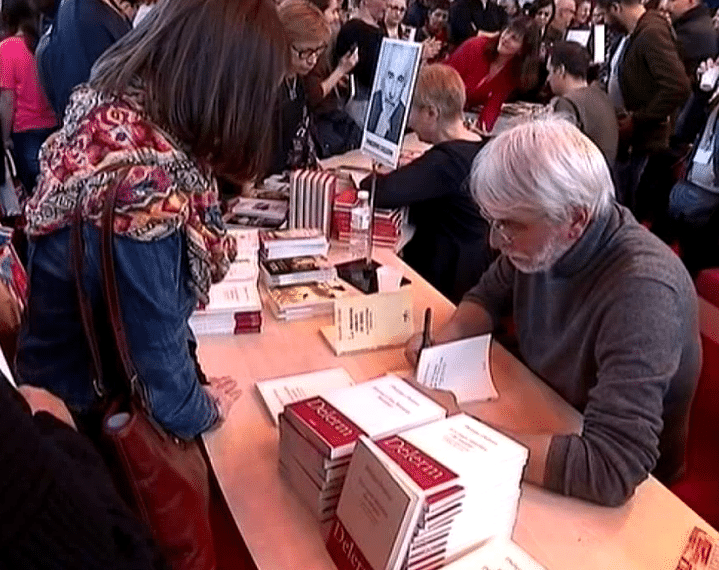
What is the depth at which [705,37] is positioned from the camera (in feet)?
14.6

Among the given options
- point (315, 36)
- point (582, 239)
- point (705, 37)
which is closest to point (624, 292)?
point (582, 239)

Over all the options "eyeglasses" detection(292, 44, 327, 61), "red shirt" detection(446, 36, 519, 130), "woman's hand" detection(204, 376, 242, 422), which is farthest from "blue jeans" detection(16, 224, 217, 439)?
"red shirt" detection(446, 36, 519, 130)

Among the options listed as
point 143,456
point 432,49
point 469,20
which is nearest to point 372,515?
point 143,456

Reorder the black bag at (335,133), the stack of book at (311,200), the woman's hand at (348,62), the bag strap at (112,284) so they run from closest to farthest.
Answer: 1. the bag strap at (112,284)
2. the stack of book at (311,200)
3. the black bag at (335,133)
4. the woman's hand at (348,62)

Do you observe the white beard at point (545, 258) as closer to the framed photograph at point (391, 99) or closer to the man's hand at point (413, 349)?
the man's hand at point (413, 349)

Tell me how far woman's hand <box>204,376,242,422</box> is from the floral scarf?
329mm

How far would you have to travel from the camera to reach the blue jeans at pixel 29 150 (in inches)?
123

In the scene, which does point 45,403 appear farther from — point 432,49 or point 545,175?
point 432,49

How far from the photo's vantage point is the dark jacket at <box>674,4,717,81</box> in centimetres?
444

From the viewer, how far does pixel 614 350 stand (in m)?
1.23

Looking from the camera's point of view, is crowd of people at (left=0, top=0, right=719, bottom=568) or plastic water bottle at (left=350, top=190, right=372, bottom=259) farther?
plastic water bottle at (left=350, top=190, right=372, bottom=259)

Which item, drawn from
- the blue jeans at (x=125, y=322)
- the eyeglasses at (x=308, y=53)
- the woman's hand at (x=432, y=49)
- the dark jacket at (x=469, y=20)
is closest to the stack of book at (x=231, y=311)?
the blue jeans at (x=125, y=322)

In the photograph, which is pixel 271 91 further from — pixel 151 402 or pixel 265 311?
pixel 265 311

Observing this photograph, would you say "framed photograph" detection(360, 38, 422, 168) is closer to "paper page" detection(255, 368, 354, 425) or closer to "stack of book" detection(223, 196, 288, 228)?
"stack of book" detection(223, 196, 288, 228)
